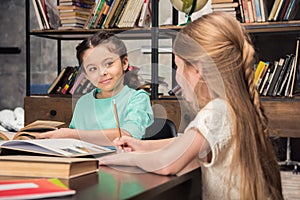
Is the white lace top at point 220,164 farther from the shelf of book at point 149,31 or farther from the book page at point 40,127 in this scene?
the shelf of book at point 149,31

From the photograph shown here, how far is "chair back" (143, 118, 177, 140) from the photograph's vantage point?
193cm

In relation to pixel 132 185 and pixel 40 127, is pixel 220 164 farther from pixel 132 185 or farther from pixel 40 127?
pixel 40 127

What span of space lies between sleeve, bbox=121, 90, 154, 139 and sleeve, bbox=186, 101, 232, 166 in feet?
2.50

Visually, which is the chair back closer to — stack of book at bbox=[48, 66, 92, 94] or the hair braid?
the hair braid

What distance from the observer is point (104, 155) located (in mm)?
1390

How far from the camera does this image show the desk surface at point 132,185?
0.94 meters

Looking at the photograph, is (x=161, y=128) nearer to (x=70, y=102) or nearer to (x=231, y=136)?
(x=231, y=136)

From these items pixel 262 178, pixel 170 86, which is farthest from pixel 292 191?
pixel 262 178

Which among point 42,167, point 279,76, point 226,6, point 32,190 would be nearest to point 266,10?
point 226,6

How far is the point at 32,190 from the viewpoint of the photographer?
2.89 ft

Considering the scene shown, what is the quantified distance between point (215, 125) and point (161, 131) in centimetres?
74

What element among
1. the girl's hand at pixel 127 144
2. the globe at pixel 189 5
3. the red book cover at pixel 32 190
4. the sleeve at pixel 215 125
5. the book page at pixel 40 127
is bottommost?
the red book cover at pixel 32 190

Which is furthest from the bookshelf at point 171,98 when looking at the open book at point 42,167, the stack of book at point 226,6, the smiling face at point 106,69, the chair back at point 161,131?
the open book at point 42,167

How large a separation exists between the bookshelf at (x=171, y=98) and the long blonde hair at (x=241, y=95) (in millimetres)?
1415
